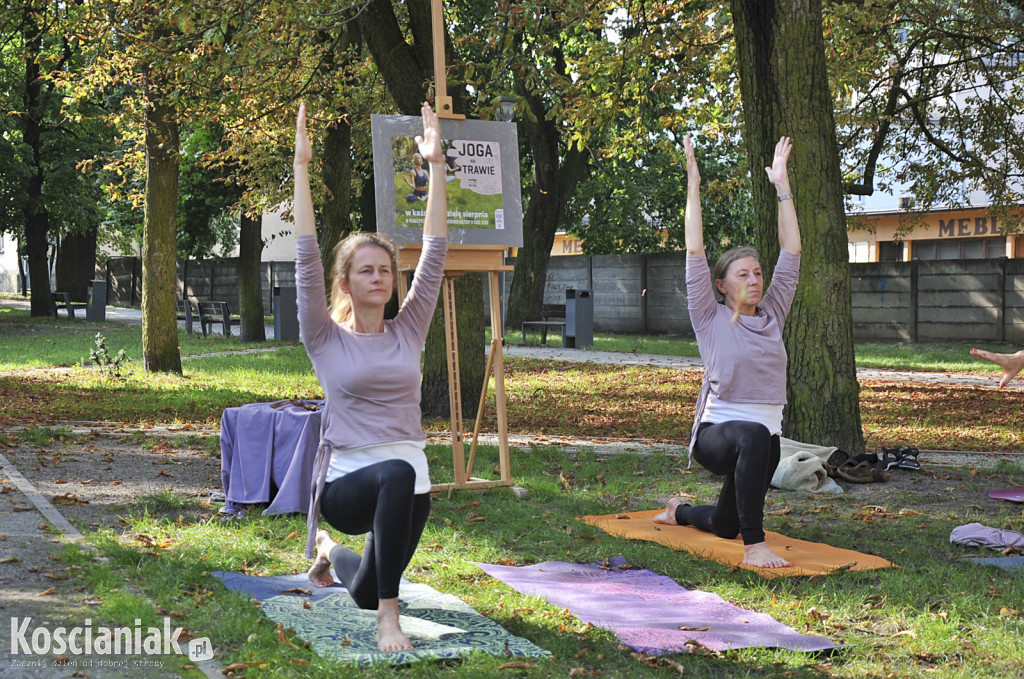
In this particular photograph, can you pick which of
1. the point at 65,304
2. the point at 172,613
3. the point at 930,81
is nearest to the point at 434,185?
the point at 172,613

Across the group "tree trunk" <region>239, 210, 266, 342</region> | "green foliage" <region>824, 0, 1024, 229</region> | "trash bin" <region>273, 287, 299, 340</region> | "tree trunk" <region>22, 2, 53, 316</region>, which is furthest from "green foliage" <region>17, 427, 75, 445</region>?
"tree trunk" <region>22, 2, 53, 316</region>

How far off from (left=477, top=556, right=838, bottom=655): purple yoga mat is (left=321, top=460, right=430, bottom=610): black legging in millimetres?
1018

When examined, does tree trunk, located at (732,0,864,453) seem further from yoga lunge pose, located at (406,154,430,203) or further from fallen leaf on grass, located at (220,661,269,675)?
fallen leaf on grass, located at (220,661,269,675)

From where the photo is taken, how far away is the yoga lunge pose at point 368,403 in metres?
4.35

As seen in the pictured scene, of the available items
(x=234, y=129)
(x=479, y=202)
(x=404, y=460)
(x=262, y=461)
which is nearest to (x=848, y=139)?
(x=234, y=129)

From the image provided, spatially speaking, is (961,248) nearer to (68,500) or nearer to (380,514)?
(68,500)

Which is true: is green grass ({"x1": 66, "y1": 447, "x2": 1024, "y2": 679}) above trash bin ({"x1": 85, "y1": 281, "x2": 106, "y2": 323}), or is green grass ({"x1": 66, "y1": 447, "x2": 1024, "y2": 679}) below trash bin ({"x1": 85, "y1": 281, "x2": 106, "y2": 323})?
below

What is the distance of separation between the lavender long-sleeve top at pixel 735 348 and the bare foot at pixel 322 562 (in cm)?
220

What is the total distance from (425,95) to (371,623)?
26.3 ft

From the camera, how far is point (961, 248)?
1577 inches

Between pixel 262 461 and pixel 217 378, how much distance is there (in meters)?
9.99

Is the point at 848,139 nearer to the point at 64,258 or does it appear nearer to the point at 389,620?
the point at 389,620

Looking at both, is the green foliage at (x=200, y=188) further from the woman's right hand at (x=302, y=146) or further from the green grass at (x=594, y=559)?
the woman's right hand at (x=302, y=146)

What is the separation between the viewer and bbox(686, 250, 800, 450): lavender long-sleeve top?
6031 mm
